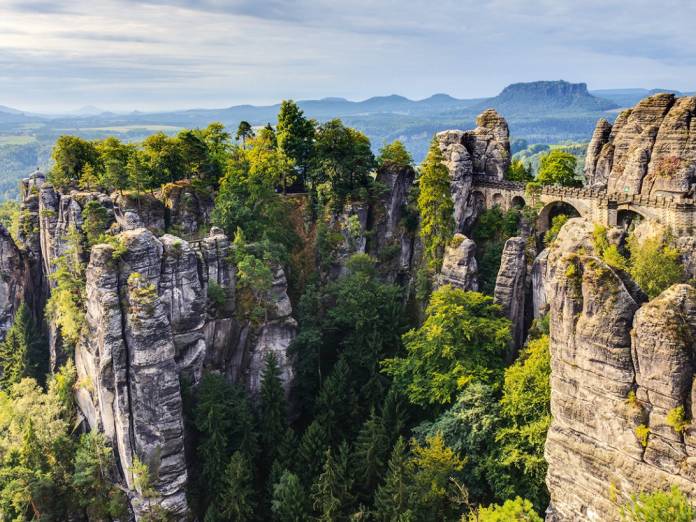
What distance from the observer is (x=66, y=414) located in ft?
151

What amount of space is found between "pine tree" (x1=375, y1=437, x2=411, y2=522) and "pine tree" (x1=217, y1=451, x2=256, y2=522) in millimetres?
8895

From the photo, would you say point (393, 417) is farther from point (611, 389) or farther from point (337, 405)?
point (611, 389)

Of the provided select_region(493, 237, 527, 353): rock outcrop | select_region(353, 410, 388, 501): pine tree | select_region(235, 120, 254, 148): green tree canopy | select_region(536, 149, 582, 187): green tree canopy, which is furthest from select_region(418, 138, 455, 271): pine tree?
select_region(235, 120, 254, 148): green tree canopy

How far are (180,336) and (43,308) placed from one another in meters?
29.6

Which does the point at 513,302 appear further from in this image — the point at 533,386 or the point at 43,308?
the point at 43,308

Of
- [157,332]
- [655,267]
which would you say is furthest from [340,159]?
[655,267]

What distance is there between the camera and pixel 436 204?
49875mm

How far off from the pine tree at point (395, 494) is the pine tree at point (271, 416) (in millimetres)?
10205

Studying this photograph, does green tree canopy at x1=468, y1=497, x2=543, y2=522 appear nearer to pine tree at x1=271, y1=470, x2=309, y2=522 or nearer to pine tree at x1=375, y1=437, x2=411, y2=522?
pine tree at x1=375, y1=437, x2=411, y2=522

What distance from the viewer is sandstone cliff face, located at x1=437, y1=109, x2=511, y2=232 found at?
54.0 m

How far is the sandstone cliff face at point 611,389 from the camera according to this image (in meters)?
21.3

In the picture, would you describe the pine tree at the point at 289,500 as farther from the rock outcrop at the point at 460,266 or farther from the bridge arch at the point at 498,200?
the bridge arch at the point at 498,200

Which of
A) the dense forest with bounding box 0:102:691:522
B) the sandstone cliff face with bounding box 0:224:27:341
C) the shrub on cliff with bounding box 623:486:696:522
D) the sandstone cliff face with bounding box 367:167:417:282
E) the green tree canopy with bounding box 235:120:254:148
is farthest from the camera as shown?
the green tree canopy with bounding box 235:120:254:148

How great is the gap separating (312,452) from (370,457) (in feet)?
14.6
